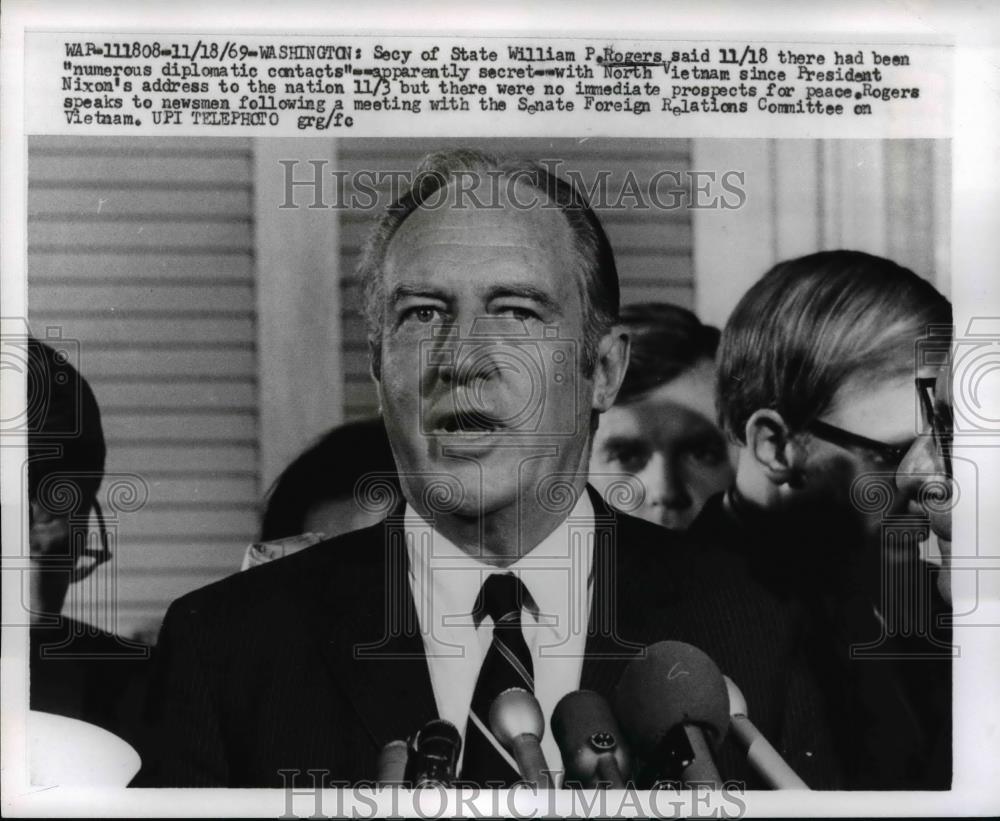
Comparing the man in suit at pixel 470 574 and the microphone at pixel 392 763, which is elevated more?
the man in suit at pixel 470 574

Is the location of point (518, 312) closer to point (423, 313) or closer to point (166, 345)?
point (423, 313)

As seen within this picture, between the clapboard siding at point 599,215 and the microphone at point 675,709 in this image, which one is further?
the clapboard siding at point 599,215

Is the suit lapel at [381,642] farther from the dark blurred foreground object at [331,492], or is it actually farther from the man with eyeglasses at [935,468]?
the man with eyeglasses at [935,468]

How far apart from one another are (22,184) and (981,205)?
256cm

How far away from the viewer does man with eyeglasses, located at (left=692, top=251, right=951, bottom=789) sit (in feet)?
9.85

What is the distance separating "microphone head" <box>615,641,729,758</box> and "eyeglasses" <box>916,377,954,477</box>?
0.85 metres

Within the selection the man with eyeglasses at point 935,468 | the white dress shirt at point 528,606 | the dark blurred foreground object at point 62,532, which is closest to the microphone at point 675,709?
the white dress shirt at point 528,606

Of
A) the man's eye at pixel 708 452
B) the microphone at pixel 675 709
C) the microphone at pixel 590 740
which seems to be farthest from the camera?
the man's eye at pixel 708 452

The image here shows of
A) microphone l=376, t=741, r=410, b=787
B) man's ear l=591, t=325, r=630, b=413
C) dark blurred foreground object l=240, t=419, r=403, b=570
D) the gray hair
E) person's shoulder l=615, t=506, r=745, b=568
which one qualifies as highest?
the gray hair

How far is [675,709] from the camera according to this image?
2797mm

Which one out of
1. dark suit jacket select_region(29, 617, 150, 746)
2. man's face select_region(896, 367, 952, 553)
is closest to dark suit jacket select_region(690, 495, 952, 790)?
man's face select_region(896, 367, 952, 553)

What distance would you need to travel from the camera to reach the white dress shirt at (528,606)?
2953 mm

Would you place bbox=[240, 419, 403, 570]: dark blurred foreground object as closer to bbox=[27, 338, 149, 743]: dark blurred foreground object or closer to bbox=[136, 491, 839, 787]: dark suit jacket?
bbox=[136, 491, 839, 787]: dark suit jacket

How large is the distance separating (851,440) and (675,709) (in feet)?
2.79
